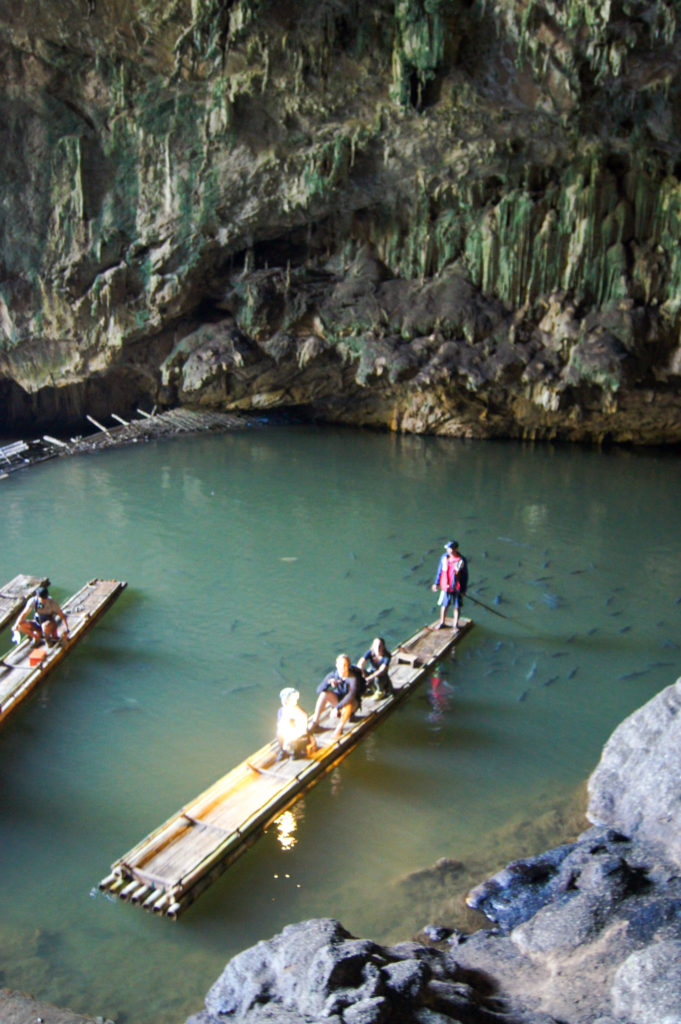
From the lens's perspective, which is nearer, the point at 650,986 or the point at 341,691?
the point at 650,986

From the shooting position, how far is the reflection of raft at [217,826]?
578 centimetres

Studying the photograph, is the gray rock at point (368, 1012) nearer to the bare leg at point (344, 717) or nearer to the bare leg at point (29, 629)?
the bare leg at point (344, 717)

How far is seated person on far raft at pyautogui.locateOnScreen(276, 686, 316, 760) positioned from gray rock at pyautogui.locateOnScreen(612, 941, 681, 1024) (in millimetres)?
3554

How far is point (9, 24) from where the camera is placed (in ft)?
54.1

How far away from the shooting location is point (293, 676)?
9352mm

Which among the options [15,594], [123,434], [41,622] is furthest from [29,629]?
[123,434]

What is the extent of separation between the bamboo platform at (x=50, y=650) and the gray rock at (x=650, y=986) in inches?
257

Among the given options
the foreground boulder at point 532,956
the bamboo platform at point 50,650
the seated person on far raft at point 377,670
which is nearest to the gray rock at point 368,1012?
the foreground boulder at point 532,956

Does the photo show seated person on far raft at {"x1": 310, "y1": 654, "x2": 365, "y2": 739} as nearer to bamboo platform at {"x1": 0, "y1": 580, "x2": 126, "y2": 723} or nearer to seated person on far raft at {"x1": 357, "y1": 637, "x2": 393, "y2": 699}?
seated person on far raft at {"x1": 357, "y1": 637, "x2": 393, "y2": 699}

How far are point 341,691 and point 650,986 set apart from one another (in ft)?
14.1

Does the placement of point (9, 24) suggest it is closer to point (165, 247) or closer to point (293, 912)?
point (165, 247)

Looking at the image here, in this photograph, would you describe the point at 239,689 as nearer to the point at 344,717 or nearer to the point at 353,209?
the point at 344,717

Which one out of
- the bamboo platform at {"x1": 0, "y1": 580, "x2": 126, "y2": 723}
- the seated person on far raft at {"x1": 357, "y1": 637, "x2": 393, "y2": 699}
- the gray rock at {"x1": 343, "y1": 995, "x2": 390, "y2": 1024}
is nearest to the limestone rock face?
the bamboo platform at {"x1": 0, "y1": 580, "x2": 126, "y2": 723}

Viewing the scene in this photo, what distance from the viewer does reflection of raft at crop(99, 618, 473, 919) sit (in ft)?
19.0
